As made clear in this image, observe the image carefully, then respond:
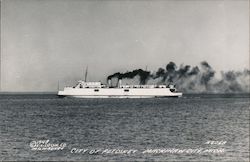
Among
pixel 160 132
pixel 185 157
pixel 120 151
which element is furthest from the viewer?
pixel 160 132

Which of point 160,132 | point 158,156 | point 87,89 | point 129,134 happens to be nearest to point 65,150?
point 158,156

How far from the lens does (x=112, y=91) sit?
91750 millimetres

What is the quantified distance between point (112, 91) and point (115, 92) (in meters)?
0.67

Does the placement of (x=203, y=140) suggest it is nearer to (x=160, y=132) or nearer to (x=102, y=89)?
(x=160, y=132)

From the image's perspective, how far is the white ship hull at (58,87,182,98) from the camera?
9125cm

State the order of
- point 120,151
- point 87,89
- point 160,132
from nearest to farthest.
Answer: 1. point 120,151
2. point 160,132
3. point 87,89

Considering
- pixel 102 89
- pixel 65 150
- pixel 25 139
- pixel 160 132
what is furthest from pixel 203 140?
pixel 102 89

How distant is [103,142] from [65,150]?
2.76 meters

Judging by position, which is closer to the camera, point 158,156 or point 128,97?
point 158,156

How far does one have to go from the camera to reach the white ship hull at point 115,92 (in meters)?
91.2

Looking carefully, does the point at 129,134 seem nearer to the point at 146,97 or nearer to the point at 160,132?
the point at 160,132

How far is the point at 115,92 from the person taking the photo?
91.8 metres

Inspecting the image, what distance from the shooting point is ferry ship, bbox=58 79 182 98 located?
3590 inches

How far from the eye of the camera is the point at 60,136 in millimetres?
22797
